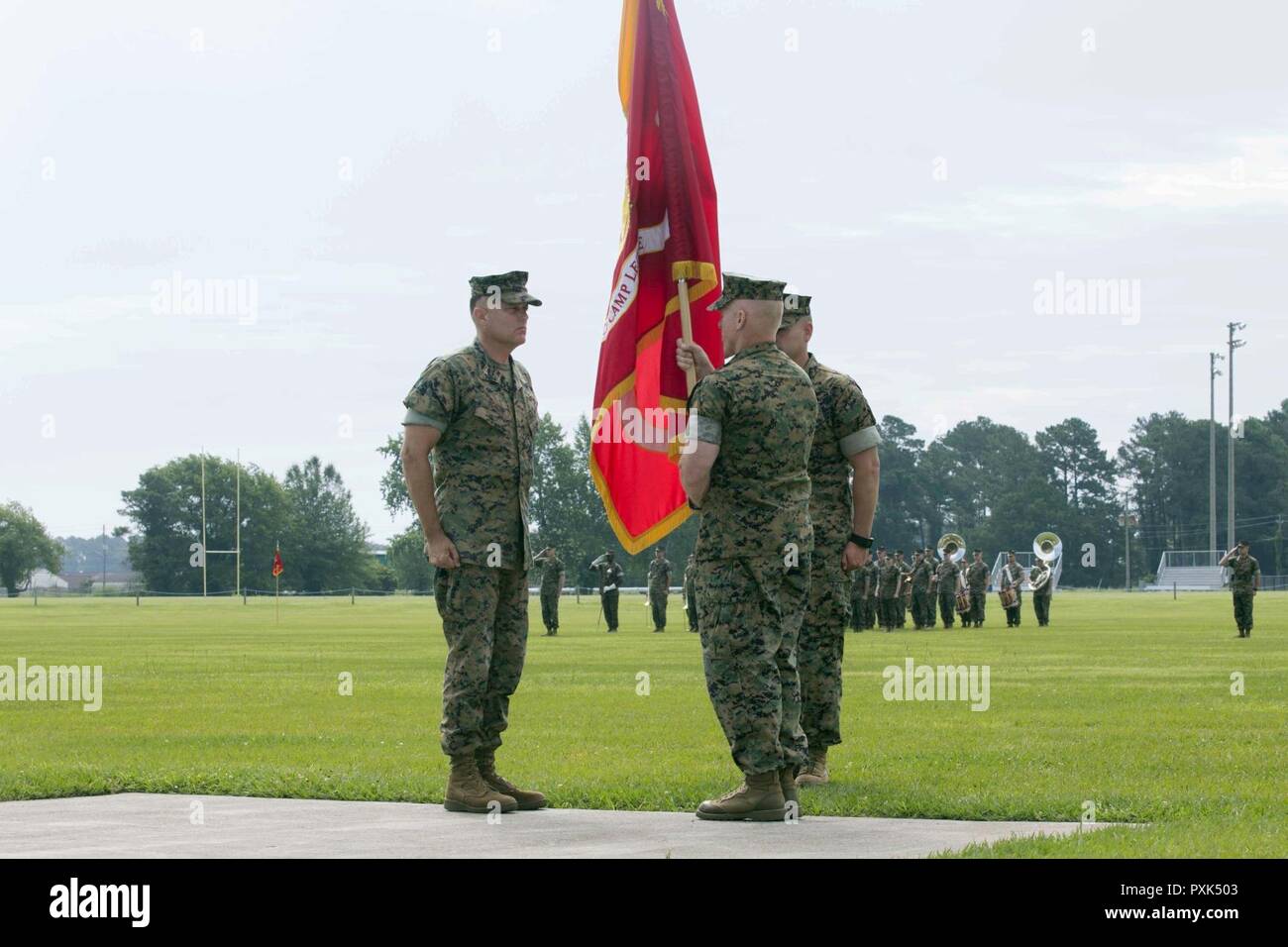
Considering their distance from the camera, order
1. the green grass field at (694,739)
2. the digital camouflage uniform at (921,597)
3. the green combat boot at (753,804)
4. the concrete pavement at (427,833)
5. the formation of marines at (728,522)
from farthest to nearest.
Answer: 1. the digital camouflage uniform at (921,597)
2. the green grass field at (694,739)
3. the formation of marines at (728,522)
4. the green combat boot at (753,804)
5. the concrete pavement at (427,833)

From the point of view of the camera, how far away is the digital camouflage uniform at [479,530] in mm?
9602

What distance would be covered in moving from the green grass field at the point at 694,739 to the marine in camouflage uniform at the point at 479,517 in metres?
0.72

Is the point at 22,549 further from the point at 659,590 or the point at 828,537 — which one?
the point at 828,537

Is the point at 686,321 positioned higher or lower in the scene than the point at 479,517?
higher

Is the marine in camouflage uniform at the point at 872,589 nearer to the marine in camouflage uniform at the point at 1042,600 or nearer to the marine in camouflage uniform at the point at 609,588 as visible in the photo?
the marine in camouflage uniform at the point at 1042,600

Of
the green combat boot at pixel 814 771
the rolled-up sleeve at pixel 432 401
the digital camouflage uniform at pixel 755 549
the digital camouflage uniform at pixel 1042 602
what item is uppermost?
the rolled-up sleeve at pixel 432 401

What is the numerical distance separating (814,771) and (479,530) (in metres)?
2.60

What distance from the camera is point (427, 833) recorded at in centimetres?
856

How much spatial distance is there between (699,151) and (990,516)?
16380 cm

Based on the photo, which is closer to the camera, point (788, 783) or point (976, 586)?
point (788, 783)

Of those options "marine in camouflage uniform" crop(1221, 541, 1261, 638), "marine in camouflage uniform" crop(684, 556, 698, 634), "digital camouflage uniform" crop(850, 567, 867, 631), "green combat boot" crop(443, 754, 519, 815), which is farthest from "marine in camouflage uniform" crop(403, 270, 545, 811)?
"digital camouflage uniform" crop(850, 567, 867, 631)

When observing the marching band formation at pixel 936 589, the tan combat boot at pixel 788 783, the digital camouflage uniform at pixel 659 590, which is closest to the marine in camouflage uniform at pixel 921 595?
the marching band formation at pixel 936 589

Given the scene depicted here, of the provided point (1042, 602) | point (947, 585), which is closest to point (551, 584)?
point (947, 585)
